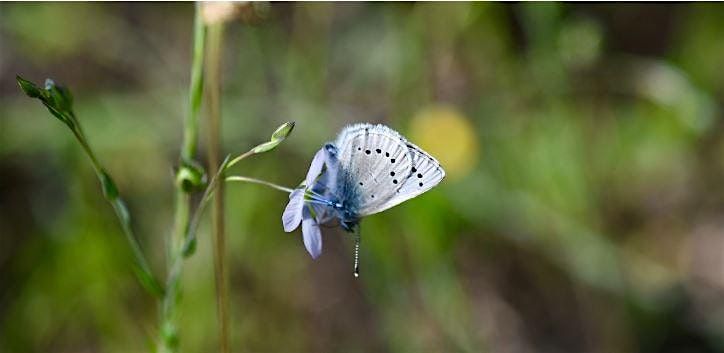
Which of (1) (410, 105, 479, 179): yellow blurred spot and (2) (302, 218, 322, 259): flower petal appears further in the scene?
(1) (410, 105, 479, 179): yellow blurred spot

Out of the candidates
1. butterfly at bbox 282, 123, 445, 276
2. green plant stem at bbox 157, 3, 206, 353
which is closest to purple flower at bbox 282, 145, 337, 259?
butterfly at bbox 282, 123, 445, 276

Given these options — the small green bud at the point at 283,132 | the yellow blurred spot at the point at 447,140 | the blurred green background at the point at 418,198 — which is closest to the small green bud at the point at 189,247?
the small green bud at the point at 283,132

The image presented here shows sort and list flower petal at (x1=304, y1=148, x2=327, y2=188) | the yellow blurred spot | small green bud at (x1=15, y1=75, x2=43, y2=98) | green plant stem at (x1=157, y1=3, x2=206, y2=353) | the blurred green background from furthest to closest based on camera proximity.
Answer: the yellow blurred spot
the blurred green background
green plant stem at (x1=157, y1=3, x2=206, y2=353)
flower petal at (x1=304, y1=148, x2=327, y2=188)
small green bud at (x1=15, y1=75, x2=43, y2=98)

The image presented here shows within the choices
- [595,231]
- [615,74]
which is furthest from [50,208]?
[615,74]

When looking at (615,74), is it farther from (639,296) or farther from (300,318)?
(300,318)

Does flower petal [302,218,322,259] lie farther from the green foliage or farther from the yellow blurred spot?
the yellow blurred spot

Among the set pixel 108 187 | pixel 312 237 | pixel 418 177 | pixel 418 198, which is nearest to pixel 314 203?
pixel 312 237

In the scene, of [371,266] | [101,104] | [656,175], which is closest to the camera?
[371,266]
